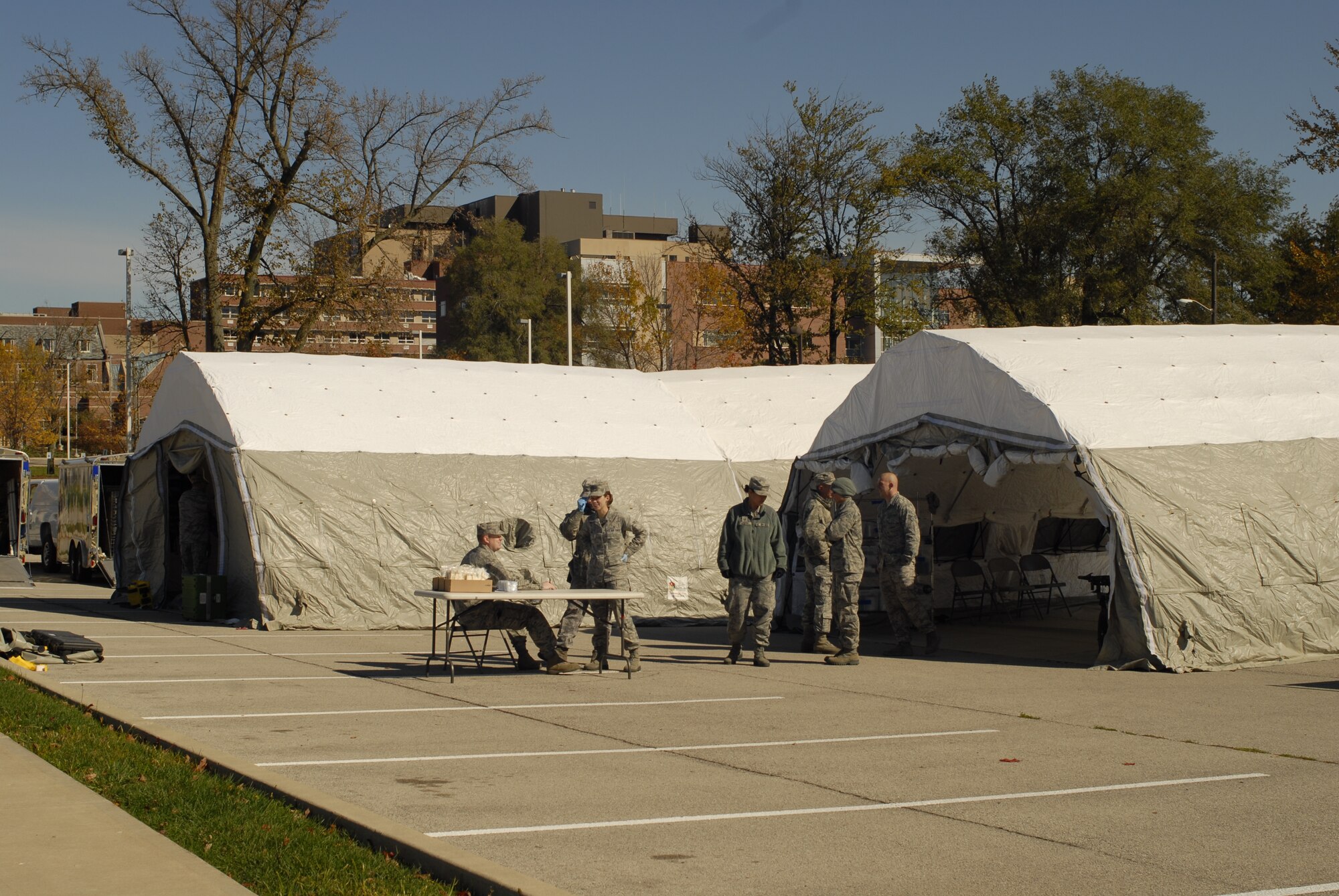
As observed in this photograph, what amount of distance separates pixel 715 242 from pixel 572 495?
23654 millimetres

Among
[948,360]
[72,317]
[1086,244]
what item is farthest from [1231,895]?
[72,317]

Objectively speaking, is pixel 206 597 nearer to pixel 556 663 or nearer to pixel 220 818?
pixel 556 663

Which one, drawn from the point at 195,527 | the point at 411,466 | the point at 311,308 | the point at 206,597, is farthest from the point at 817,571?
the point at 311,308

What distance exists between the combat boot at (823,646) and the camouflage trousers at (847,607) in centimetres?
47

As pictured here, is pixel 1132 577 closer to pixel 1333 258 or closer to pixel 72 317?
pixel 1333 258

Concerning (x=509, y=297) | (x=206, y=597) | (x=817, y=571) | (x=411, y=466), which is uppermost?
(x=509, y=297)

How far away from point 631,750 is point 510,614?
14.8ft

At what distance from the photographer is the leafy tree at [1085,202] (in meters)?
47.8

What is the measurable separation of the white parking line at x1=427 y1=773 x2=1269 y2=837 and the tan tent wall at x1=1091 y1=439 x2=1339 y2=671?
231 inches

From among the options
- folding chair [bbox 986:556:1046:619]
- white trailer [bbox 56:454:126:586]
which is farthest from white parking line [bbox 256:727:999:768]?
white trailer [bbox 56:454:126:586]

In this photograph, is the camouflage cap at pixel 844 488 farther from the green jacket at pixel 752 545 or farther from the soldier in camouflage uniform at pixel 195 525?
the soldier in camouflage uniform at pixel 195 525

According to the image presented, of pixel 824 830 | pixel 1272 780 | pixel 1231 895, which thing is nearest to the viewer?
pixel 1231 895

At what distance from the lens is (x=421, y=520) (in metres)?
20.2

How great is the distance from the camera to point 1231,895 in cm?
588
